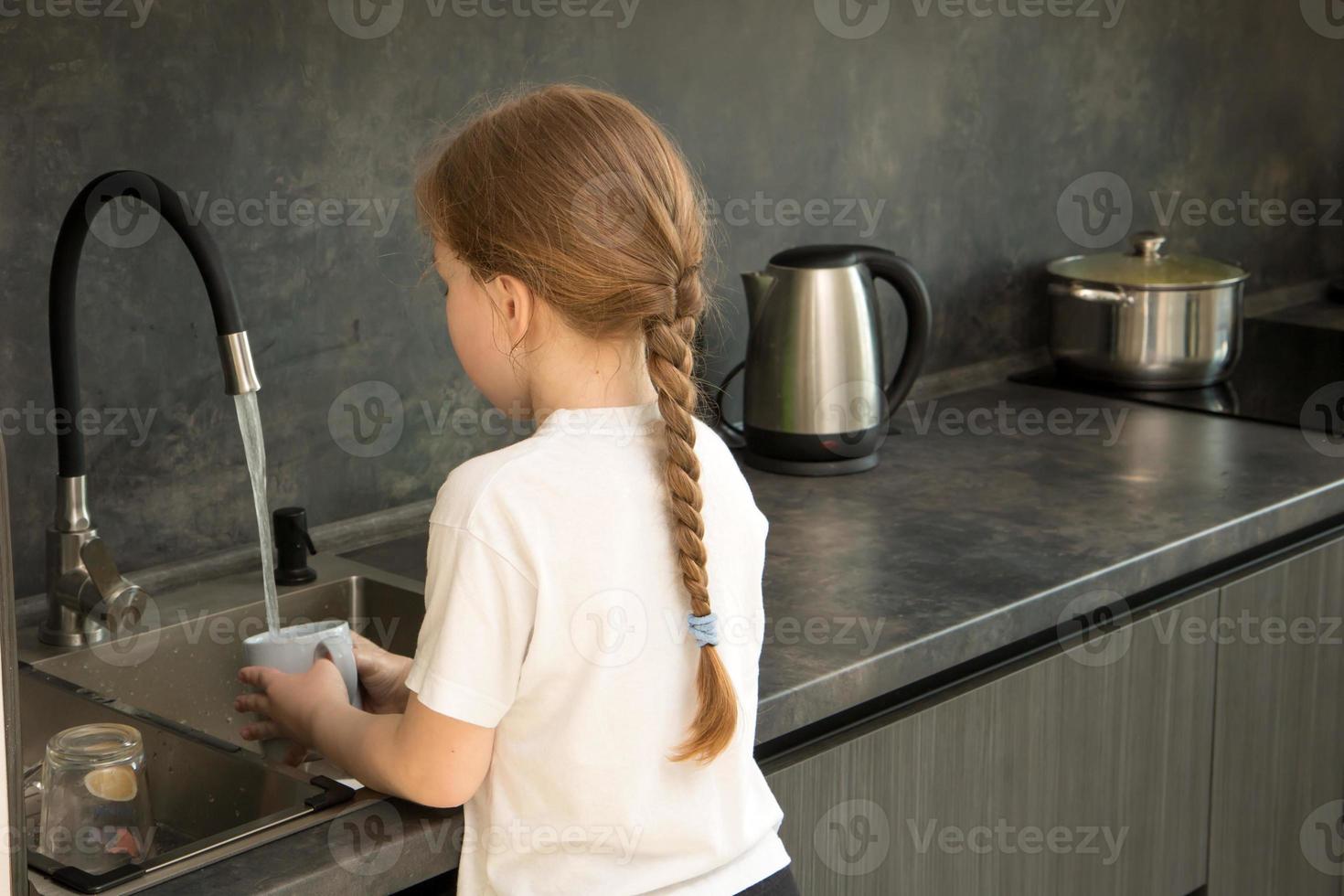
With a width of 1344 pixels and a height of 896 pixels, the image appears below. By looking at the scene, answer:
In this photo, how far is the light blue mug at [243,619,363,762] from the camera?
4.19ft

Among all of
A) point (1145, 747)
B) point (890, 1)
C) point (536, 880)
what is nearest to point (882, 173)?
point (890, 1)

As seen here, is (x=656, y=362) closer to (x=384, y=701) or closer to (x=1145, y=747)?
(x=384, y=701)

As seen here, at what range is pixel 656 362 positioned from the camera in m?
0.99

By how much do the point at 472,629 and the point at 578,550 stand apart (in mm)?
79

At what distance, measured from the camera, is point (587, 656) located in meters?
0.96

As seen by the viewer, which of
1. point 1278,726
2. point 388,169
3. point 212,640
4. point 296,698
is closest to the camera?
point 296,698

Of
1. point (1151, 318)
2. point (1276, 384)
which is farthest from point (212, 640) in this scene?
point (1276, 384)

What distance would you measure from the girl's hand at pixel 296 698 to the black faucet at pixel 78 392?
0.17 metres

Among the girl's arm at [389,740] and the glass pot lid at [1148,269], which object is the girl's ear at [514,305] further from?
the glass pot lid at [1148,269]

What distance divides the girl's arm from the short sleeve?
0.7 inches

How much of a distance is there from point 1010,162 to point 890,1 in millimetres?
351

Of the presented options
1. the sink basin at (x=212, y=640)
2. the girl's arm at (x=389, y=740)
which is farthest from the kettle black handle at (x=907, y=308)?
the girl's arm at (x=389, y=740)

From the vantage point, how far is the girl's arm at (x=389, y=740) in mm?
961

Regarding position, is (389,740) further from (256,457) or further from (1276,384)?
(1276,384)
